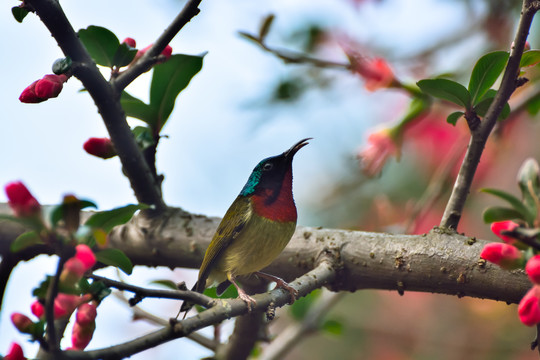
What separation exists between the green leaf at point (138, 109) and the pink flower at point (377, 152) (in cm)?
127

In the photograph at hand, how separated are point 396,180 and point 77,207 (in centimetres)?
436

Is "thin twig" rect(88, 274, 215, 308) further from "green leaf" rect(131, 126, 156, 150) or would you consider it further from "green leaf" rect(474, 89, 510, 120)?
"green leaf" rect(474, 89, 510, 120)

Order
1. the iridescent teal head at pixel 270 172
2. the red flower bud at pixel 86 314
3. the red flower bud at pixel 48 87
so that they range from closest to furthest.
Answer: the red flower bud at pixel 86 314, the red flower bud at pixel 48 87, the iridescent teal head at pixel 270 172

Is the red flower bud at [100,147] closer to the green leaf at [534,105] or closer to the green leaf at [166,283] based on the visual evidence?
the green leaf at [166,283]

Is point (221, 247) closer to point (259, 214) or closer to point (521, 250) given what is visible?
point (259, 214)

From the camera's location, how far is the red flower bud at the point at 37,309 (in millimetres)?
1273

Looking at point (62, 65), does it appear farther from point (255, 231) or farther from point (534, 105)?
point (534, 105)

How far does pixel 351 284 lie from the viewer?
1.94 meters

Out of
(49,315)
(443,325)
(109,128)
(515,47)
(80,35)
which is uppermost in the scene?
(443,325)

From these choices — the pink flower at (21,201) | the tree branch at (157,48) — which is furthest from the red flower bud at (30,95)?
the pink flower at (21,201)

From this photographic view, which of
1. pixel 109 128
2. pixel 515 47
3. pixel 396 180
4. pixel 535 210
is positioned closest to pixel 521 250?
pixel 535 210

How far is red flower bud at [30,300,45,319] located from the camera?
1273 mm

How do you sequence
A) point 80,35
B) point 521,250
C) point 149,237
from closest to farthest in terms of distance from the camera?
point 521,250
point 80,35
point 149,237

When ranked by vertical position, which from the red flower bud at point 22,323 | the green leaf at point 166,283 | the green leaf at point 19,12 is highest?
the green leaf at point 19,12
